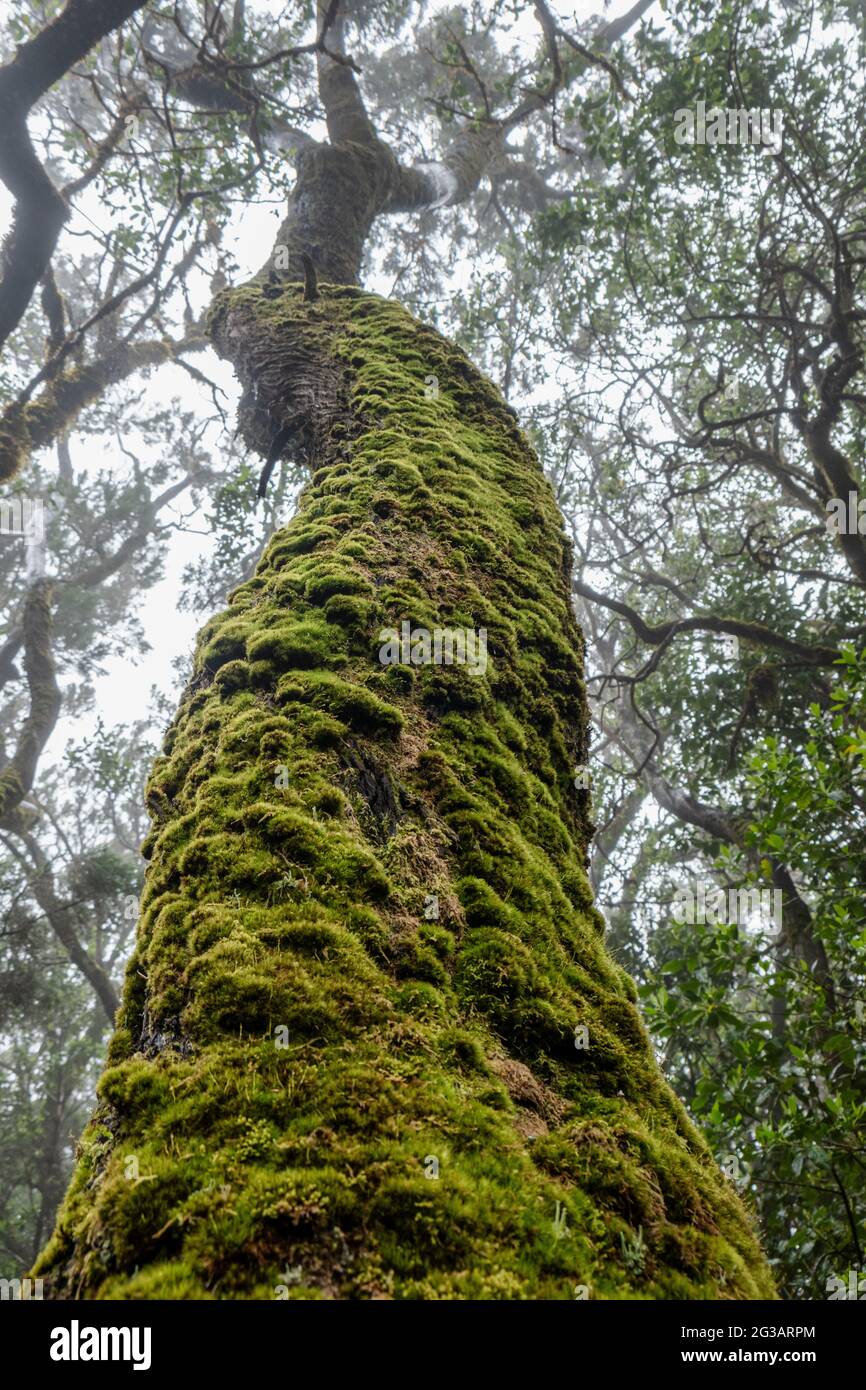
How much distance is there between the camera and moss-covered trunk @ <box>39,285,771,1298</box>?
3.82 ft

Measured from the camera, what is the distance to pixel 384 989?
1609 mm

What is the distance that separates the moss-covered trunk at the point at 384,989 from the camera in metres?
1.17

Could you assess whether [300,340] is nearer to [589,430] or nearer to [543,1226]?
[543,1226]

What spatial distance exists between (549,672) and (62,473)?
21.9 meters

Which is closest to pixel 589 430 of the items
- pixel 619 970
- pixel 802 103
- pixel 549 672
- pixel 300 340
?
pixel 802 103

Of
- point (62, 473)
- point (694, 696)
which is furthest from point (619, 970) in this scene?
point (62, 473)

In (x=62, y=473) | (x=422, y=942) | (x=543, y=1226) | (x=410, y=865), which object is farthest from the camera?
(x=62, y=473)

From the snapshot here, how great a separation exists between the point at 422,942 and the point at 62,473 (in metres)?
23.0

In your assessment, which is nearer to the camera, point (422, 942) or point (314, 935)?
point (314, 935)

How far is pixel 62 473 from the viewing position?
21.3 m

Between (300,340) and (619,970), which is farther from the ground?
(300,340)
